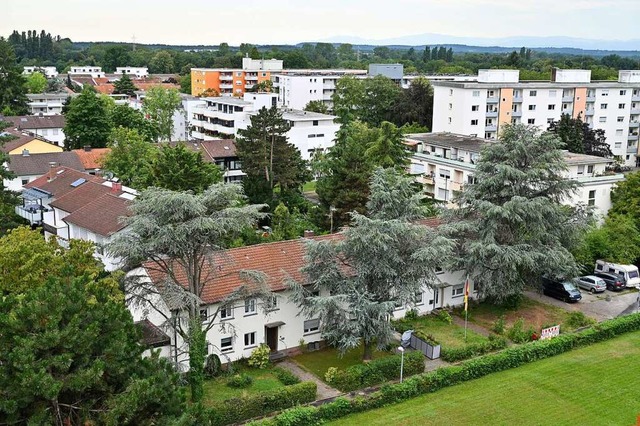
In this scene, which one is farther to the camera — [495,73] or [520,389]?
[495,73]

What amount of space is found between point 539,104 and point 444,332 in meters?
51.5

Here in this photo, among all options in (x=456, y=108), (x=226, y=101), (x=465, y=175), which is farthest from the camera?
(x=226, y=101)

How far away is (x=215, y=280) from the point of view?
102ft

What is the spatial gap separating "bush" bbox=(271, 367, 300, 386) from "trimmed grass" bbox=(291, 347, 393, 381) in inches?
43.7

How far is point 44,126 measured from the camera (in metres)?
89.2

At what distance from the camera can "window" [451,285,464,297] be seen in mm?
39375

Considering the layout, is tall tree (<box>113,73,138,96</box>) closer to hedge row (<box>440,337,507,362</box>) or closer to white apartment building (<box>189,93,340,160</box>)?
white apartment building (<box>189,93,340,160</box>)

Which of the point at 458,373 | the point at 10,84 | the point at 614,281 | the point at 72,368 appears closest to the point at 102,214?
the point at 458,373

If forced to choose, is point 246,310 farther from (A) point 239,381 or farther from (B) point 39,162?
(B) point 39,162

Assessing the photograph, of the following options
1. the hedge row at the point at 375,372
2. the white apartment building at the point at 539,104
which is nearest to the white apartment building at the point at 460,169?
the white apartment building at the point at 539,104

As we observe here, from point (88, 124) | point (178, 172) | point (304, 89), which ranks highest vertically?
point (304, 89)

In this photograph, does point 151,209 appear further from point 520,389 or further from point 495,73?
point 495,73

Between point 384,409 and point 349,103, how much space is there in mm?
78864

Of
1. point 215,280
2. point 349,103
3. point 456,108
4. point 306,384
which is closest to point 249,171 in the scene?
point 215,280
